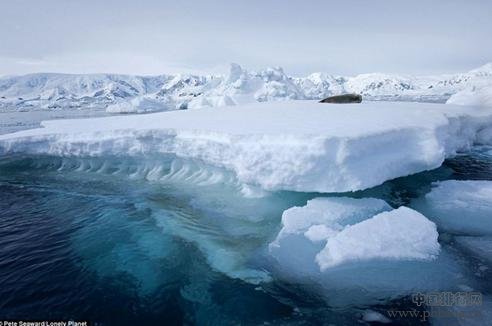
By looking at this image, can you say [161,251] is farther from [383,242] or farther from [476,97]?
[476,97]

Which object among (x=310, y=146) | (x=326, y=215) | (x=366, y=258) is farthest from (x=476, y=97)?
(x=366, y=258)

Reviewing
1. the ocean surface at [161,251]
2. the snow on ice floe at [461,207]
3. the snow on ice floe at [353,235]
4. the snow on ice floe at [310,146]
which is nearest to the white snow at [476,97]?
the ocean surface at [161,251]

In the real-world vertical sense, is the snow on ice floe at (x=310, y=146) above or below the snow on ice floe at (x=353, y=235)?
above

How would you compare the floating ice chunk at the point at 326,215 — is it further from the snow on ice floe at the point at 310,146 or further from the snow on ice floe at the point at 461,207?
the snow on ice floe at the point at 461,207

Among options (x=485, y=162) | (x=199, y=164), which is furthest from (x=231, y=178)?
(x=485, y=162)

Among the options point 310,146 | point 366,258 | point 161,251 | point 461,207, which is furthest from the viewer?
point 461,207

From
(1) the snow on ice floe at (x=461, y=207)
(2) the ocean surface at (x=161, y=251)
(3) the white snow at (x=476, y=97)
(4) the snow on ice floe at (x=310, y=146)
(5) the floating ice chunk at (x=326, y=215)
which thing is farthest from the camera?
(3) the white snow at (x=476, y=97)

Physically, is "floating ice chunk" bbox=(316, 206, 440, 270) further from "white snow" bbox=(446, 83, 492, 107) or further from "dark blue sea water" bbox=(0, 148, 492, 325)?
"white snow" bbox=(446, 83, 492, 107)
